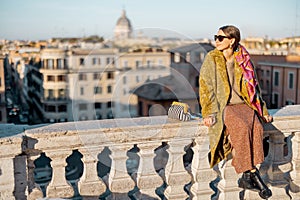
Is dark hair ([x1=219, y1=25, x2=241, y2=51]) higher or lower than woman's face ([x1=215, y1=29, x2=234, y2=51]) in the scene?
higher

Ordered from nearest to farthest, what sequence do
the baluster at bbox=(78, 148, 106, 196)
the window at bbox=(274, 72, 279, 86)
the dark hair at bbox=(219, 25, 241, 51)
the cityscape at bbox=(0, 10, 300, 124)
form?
the baluster at bbox=(78, 148, 106, 196), the dark hair at bbox=(219, 25, 241, 51), the cityscape at bbox=(0, 10, 300, 124), the window at bbox=(274, 72, 279, 86)

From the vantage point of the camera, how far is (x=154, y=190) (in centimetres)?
311

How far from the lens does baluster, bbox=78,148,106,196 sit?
9.57ft

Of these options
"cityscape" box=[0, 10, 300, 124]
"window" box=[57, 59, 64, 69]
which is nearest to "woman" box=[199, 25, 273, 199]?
"cityscape" box=[0, 10, 300, 124]

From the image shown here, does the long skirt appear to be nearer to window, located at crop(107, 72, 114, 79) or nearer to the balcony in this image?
the balcony

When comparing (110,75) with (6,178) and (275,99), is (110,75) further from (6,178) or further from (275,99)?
(6,178)

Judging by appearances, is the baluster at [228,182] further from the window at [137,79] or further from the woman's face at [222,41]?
the window at [137,79]

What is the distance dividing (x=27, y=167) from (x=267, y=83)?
28.9m

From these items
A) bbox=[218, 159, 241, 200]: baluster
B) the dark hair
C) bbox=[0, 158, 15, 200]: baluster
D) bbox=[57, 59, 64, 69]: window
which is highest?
bbox=[57, 59, 64, 69]: window

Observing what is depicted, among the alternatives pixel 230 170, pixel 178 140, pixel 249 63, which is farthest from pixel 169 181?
pixel 249 63

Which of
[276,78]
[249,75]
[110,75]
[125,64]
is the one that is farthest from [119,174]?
[125,64]

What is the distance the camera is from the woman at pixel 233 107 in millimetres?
3055

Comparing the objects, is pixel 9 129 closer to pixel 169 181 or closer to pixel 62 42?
pixel 169 181

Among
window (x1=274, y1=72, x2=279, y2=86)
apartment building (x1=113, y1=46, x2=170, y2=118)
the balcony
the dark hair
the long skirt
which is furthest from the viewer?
apartment building (x1=113, y1=46, x2=170, y2=118)
